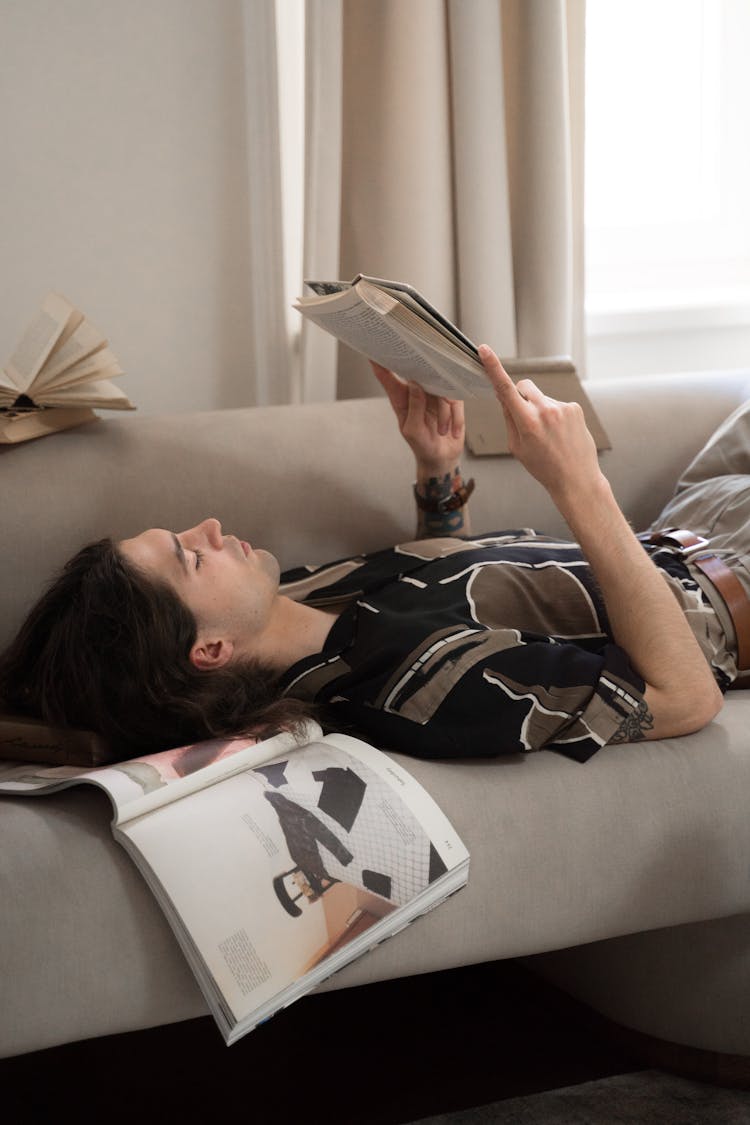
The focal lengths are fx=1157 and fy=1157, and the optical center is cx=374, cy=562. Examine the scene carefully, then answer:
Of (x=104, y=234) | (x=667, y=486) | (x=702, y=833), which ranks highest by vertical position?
(x=104, y=234)

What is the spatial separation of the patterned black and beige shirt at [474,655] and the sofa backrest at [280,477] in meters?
0.19

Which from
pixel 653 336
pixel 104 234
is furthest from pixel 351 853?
pixel 653 336

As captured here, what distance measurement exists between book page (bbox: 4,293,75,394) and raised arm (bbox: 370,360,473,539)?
0.50 metres

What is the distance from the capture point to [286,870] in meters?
1.13

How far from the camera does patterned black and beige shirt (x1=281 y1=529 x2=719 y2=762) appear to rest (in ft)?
4.35

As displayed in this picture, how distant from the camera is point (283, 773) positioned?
4.06 ft

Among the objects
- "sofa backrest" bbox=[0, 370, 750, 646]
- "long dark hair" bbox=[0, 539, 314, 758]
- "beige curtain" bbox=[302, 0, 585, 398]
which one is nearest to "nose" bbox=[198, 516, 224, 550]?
"long dark hair" bbox=[0, 539, 314, 758]

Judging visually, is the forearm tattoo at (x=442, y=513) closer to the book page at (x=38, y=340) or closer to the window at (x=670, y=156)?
the book page at (x=38, y=340)

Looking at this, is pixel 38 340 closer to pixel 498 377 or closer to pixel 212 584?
pixel 212 584

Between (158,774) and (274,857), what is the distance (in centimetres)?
17

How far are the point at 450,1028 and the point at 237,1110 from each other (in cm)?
34

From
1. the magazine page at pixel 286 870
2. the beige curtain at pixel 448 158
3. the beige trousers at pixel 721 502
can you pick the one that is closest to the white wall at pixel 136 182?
the beige curtain at pixel 448 158

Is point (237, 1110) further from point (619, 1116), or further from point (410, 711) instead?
point (410, 711)

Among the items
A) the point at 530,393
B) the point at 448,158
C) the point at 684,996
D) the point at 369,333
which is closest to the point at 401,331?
the point at 369,333
